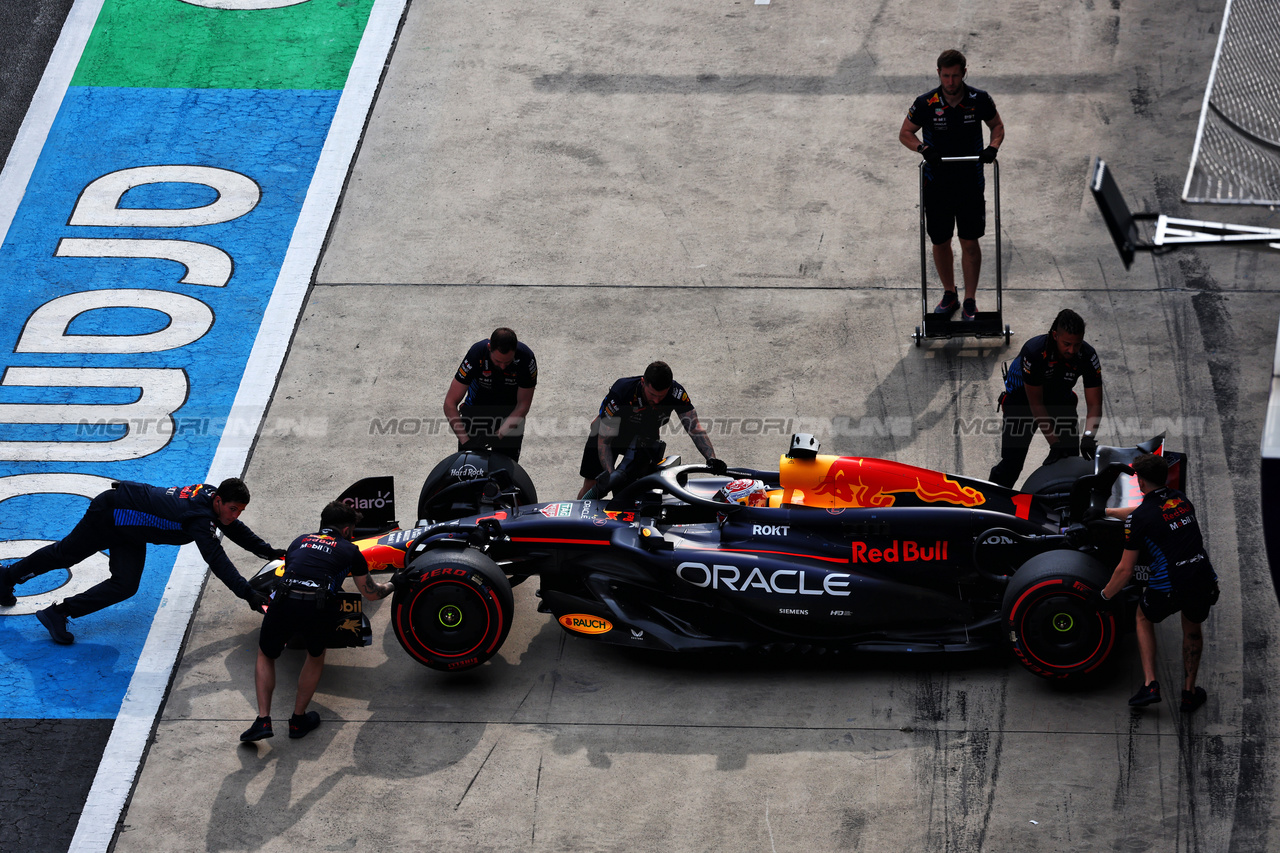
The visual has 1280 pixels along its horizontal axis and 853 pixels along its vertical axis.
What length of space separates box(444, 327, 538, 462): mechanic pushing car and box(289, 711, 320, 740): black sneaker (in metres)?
2.11

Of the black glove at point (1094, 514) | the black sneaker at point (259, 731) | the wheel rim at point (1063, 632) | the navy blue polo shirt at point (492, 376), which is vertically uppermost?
the navy blue polo shirt at point (492, 376)

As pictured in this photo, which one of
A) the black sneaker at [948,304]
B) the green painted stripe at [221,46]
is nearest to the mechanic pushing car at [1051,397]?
the black sneaker at [948,304]

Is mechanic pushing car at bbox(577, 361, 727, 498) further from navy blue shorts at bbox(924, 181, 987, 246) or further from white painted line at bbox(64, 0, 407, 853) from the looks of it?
navy blue shorts at bbox(924, 181, 987, 246)

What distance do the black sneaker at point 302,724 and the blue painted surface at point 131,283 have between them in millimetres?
1247

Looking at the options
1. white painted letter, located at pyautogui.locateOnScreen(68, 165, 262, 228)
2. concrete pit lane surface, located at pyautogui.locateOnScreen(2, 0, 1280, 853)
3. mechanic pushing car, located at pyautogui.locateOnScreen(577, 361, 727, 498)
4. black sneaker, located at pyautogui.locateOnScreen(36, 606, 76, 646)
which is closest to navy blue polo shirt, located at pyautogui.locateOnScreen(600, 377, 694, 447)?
mechanic pushing car, located at pyautogui.locateOnScreen(577, 361, 727, 498)

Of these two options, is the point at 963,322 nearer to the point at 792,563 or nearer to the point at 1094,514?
the point at 1094,514

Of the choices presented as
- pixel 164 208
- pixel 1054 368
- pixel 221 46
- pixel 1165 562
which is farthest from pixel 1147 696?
pixel 221 46

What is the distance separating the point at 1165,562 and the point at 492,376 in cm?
438

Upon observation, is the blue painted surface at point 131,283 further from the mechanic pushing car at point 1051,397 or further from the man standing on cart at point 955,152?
the mechanic pushing car at point 1051,397

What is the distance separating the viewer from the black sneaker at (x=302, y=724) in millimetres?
7988

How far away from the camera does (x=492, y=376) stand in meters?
9.44

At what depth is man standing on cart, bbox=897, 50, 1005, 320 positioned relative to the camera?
1066 centimetres

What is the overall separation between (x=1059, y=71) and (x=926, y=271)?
3801 millimetres

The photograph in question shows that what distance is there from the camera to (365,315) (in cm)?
1171
